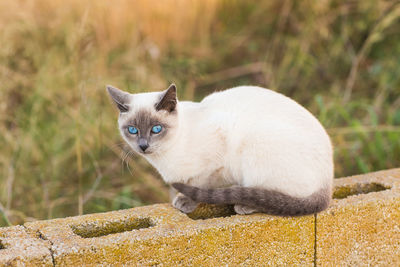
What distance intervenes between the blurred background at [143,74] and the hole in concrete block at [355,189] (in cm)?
52

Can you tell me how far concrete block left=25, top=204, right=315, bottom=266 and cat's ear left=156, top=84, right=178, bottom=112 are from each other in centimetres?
37

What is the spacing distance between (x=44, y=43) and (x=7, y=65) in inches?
16.1

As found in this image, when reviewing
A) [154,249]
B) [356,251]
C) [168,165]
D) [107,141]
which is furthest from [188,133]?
[107,141]

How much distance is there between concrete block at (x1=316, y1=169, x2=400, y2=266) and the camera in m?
1.59

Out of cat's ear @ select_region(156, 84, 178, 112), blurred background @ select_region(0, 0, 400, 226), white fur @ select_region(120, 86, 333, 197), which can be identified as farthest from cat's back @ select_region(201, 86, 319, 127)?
blurred background @ select_region(0, 0, 400, 226)

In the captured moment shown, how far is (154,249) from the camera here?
138 cm

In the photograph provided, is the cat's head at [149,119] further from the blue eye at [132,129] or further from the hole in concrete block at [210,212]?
the hole in concrete block at [210,212]

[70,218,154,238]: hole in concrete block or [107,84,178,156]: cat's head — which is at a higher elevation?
[107,84,178,156]: cat's head

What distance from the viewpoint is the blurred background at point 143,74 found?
250 cm

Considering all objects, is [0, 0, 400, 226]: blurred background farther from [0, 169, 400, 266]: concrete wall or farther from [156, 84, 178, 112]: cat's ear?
[0, 169, 400, 266]: concrete wall

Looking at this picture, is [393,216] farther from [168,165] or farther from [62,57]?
[62,57]

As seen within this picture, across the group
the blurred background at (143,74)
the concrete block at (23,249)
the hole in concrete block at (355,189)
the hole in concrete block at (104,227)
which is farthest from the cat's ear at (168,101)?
the hole in concrete block at (355,189)

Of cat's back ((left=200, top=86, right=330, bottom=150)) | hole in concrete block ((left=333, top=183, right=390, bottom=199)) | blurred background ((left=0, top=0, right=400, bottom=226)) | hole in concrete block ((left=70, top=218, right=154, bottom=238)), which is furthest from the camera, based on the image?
blurred background ((left=0, top=0, right=400, bottom=226))

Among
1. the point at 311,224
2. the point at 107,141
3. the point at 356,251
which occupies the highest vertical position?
the point at 311,224
